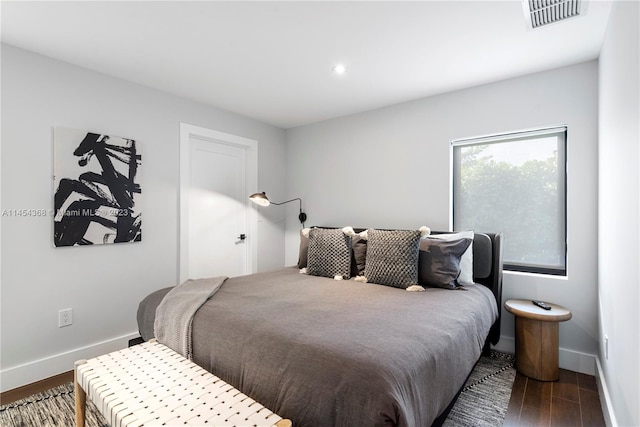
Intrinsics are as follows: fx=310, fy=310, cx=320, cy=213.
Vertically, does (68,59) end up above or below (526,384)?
above

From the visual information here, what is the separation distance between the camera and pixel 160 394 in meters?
1.33

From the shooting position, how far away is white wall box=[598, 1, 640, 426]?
1234 mm

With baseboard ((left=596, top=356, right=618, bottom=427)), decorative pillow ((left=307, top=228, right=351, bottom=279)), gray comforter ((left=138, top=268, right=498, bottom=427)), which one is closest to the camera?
gray comforter ((left=138, top=268, right=498, bottom=427))

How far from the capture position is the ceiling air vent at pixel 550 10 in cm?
172

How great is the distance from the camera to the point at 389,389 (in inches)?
42.9

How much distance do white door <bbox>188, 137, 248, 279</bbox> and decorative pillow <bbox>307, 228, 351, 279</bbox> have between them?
1.28m

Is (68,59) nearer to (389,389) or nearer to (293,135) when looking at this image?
(293,135)

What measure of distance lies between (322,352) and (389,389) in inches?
11.8

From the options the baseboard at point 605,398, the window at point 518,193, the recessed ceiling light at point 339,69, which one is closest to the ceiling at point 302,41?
the recessed ceiling light at point 339,69

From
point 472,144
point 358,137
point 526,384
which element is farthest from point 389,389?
point 358,137

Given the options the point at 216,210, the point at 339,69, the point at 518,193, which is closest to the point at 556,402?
the point at 518,193

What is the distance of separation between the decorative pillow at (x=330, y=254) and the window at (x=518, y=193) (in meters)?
1.18

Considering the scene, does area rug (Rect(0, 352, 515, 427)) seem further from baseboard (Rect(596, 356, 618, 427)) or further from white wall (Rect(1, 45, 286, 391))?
baseboard (Rect(596, 356, 618, 427))

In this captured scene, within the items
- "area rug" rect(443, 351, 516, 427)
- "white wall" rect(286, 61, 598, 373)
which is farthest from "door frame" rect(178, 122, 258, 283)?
"area rug" rect(443, 351, 516, 427)
